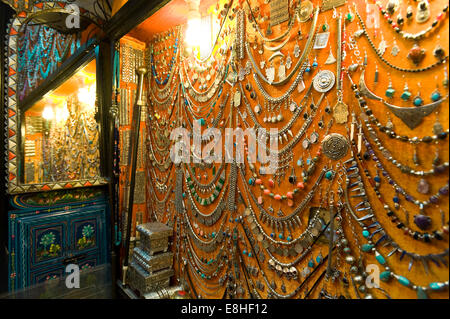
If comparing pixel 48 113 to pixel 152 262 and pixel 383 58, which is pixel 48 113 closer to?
pixel 152 262

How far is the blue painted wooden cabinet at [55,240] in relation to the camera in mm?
1992

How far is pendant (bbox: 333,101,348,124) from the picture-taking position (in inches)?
40.3

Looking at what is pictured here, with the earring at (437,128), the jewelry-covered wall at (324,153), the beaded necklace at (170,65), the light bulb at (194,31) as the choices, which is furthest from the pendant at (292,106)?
the beaded necklace at (170,65)

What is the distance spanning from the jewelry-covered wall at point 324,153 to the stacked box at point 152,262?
258 mm

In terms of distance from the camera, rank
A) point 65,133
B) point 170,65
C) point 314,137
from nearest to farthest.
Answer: point 314,137 → point 170,65 → point 65,133

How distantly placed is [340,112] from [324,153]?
19 centimetres

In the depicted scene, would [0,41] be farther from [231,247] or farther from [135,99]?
[231,247]

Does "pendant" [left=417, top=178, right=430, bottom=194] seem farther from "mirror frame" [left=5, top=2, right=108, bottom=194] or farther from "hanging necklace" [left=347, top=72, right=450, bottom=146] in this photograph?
"mirror frame" [left=5, top=2, right=108, bottom=194]

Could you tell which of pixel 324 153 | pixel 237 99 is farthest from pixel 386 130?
pixel 237 99

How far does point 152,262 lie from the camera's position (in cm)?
190

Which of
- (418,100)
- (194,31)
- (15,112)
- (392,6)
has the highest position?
(194,31)

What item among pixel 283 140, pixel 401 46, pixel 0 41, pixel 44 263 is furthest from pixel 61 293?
pixel 401 46

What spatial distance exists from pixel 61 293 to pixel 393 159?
2650 millimetres

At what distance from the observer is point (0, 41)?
1.94 metres
